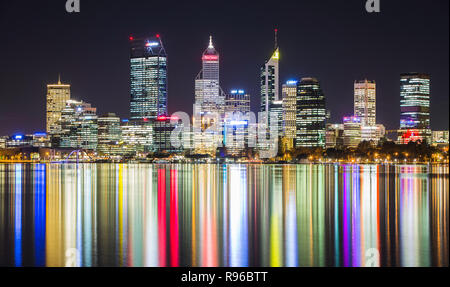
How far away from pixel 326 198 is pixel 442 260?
82.1 feet

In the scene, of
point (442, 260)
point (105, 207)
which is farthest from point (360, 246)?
point (105, 207)

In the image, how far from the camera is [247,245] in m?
27.0

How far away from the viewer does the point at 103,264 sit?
2338 cm

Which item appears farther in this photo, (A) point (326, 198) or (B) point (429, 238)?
(A) point (326, 198)

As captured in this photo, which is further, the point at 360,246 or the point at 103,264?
the point at 360,246
